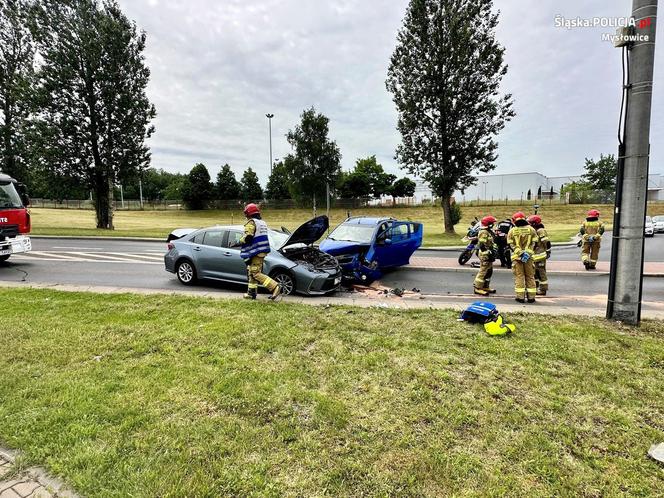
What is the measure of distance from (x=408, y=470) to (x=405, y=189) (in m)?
61.7

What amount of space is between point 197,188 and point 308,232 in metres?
56.1

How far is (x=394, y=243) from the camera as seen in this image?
10.7 metres

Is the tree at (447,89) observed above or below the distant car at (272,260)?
above

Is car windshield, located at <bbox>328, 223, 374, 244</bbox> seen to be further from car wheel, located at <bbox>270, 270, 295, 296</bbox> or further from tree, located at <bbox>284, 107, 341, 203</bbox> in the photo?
tree, located at <bbox>284, 107, 341, 203</bbox>

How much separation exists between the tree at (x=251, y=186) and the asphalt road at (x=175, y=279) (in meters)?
51.3

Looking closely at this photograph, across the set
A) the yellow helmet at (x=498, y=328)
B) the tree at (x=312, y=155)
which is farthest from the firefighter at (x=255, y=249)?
the tree at (x=312, y=155)

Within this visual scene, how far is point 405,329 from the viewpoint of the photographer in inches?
213

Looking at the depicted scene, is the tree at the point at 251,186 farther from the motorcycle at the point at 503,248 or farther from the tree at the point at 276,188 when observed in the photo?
the motorcycle at the point at 503,248

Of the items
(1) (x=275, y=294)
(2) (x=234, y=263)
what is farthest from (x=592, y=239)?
(2) (x=234, y=263)

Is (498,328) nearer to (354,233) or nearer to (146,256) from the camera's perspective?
(354,233)

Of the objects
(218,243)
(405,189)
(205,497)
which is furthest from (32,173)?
(405,189)

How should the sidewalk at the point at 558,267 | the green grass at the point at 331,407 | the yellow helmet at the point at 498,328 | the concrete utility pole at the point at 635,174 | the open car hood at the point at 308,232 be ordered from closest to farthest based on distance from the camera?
the green grass at the point at 331,407
the yellow helmet at the point at 498,328
the concrete utility pole at the point at 635,174
the open car hood at the point at 308,232
the sidewalk at the point at 558,267

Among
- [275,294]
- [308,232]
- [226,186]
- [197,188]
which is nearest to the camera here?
[275,294]

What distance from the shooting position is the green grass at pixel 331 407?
2422 mm
